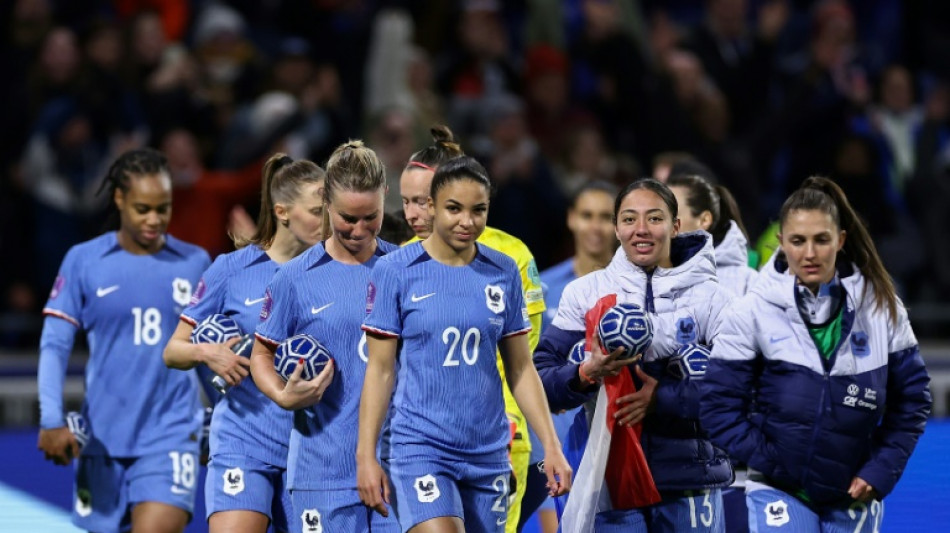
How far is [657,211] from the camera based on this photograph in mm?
6875

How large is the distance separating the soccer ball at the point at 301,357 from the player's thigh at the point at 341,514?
0.48 meters

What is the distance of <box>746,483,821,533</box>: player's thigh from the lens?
6.47 m

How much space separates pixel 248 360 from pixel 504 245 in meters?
1.27

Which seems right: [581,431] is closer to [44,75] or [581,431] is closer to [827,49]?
[44,75]

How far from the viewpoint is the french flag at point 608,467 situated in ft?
22.2

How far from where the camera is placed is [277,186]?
7.56 metres

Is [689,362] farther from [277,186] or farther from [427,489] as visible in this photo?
[277,186]

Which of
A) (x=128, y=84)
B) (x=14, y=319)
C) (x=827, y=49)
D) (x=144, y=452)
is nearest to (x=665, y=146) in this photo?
(x=827, y=49)

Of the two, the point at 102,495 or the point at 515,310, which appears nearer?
the point at 515,310

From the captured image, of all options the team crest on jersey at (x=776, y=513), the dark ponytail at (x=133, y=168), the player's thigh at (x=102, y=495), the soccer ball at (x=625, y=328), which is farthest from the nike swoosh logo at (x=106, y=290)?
the team crest on jersey at (x=776, y=513)

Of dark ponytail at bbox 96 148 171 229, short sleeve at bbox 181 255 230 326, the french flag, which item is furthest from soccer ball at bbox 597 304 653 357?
dark ponytail at bbox 96 148 171 229

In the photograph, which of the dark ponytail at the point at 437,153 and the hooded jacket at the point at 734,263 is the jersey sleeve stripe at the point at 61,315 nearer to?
the dark ponytail at the point at 437,153

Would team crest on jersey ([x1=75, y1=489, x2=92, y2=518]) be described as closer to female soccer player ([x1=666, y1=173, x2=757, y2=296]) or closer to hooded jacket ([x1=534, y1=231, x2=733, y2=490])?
hooded jacket ([x1=534, y1=231, x2=733, y2=490])

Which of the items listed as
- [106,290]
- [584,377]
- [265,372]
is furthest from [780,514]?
[106,290]
